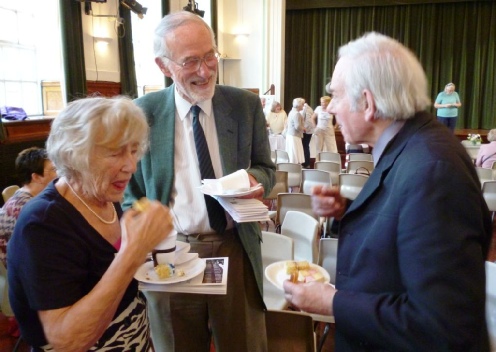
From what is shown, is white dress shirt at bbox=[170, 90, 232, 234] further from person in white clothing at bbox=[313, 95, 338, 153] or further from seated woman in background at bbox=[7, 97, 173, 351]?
person in white clothing at bbox=[313, 95, 338, 153]

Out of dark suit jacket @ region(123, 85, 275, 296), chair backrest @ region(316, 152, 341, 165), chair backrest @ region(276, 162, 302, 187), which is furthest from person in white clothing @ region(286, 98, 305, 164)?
dark suit jacket @ region(123, 85, 275, 296)

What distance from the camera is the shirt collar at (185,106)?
6.01ft

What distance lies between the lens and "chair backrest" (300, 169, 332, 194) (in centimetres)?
516

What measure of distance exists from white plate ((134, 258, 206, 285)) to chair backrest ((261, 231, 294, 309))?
1.17 m

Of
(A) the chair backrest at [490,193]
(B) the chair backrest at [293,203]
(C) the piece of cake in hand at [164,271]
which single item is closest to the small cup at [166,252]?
(C) the piece of cake in hand at [164,271]

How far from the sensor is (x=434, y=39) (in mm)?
14281

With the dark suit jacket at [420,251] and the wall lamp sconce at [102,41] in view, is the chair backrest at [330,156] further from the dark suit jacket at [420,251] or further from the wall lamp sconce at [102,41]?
the dark suit jacket at [420,251]

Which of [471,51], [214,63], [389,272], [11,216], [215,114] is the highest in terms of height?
[471,51]

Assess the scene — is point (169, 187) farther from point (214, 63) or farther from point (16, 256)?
point (16, 256)

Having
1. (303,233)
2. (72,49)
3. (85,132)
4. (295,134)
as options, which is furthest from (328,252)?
(295,134)

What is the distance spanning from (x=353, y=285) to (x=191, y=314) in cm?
90

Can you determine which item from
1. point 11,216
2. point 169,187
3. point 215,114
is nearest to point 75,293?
point 169,187

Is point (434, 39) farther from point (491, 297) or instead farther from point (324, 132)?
point (491, 297)

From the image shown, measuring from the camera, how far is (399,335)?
39.7 inches
